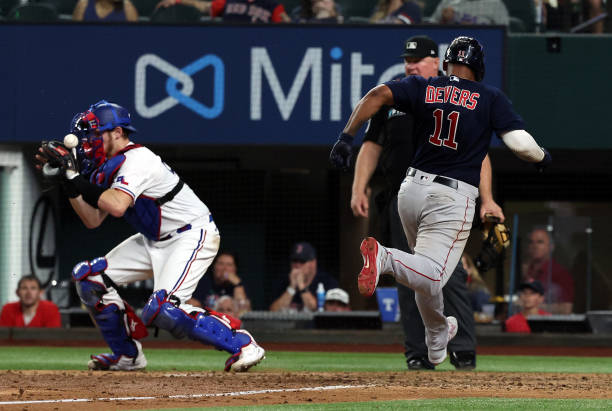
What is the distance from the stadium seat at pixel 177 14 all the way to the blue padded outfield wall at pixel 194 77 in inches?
8.1

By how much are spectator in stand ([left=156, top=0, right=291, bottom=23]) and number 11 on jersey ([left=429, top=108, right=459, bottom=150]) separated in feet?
21.3

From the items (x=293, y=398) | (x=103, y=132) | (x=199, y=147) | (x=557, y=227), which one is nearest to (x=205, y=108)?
(x=199, y=147)

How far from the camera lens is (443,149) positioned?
6.06 metres

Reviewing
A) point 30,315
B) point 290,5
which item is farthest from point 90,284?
point 290,5

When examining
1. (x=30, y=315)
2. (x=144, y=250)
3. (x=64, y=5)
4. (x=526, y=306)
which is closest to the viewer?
(x=144, y=250)

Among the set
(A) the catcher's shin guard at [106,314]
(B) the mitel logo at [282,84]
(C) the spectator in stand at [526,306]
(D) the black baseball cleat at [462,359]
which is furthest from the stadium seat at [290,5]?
(A) the catcher's shin guard at [106,314]

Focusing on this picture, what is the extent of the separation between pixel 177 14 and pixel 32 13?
1.58 metres

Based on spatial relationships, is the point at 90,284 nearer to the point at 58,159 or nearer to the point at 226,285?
the point at 58,159

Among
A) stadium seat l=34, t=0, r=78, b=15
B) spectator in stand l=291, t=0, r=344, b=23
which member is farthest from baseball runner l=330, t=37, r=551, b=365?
stadium seat l=34, t=0, r=78, b=15

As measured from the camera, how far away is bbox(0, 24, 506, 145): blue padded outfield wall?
40.1ft

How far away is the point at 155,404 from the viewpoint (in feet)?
16.4

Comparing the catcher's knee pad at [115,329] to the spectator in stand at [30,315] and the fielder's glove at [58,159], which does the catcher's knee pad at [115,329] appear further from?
the spectator in stand at [30,315]

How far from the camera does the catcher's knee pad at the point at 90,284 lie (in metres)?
6.88

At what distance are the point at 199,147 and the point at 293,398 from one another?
7.87m
